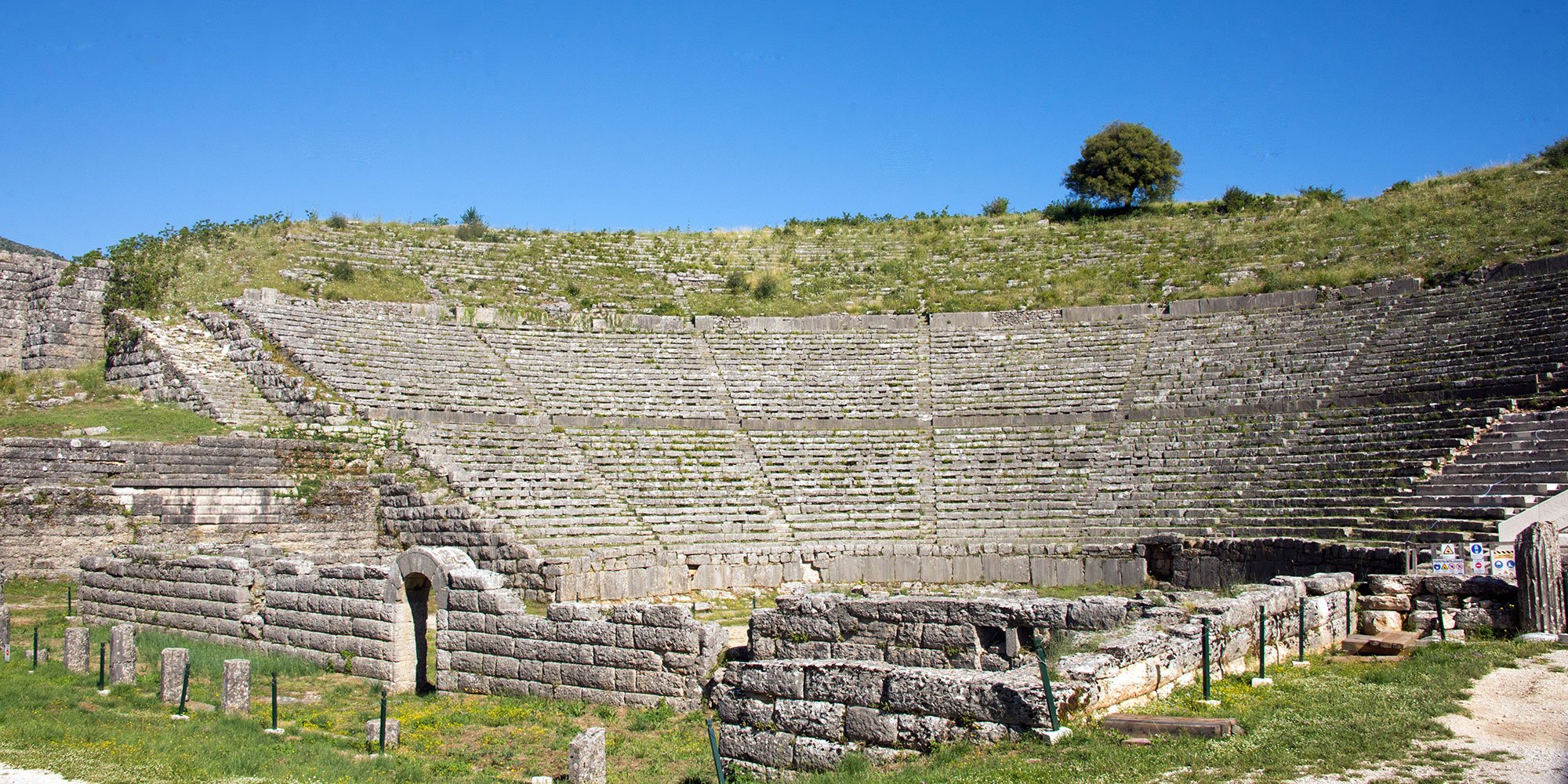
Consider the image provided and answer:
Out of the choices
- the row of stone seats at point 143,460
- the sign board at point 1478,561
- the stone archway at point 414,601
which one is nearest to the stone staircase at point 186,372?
the row of stone seats at point 143,460

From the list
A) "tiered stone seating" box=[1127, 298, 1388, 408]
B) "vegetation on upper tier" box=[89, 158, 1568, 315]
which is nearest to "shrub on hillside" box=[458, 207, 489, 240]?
"vegetation on upper tier" box=[89, 158, 1568, 315]

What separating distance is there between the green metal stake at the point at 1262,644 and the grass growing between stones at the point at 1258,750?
0.89m

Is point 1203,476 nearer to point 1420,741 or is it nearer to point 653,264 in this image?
point 1420,741

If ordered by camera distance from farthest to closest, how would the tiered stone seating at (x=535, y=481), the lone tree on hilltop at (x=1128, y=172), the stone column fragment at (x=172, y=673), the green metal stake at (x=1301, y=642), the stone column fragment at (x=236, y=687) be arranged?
the lone tree on hilltop at (x=1128, y=172) < the tiered stone seating at (x=535, y=481) < the green metal stake at (x=1301, y=642) < the stone column fragment at (x=172, y=673) < the stone column fragment at (x=236, y=687)

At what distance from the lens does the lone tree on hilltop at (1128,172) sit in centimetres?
4391

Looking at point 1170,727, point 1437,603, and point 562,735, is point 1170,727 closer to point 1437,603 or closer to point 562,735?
point 562,735

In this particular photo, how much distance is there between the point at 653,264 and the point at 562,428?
1309cm

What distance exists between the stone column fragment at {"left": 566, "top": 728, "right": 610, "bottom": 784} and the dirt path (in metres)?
4.98

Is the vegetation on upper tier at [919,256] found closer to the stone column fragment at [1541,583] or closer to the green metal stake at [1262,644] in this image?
the stone column fragment at [1541,583]

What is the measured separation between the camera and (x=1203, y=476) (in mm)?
23312

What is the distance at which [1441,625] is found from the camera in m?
13.0

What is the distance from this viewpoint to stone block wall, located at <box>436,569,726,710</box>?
11.4m

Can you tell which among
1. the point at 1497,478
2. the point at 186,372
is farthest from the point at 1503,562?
the point at 186,372

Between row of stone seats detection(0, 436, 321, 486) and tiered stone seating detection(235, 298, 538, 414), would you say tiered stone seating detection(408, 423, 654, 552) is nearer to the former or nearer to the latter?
tiered stone seating detection(235, 298, 538, 414)
